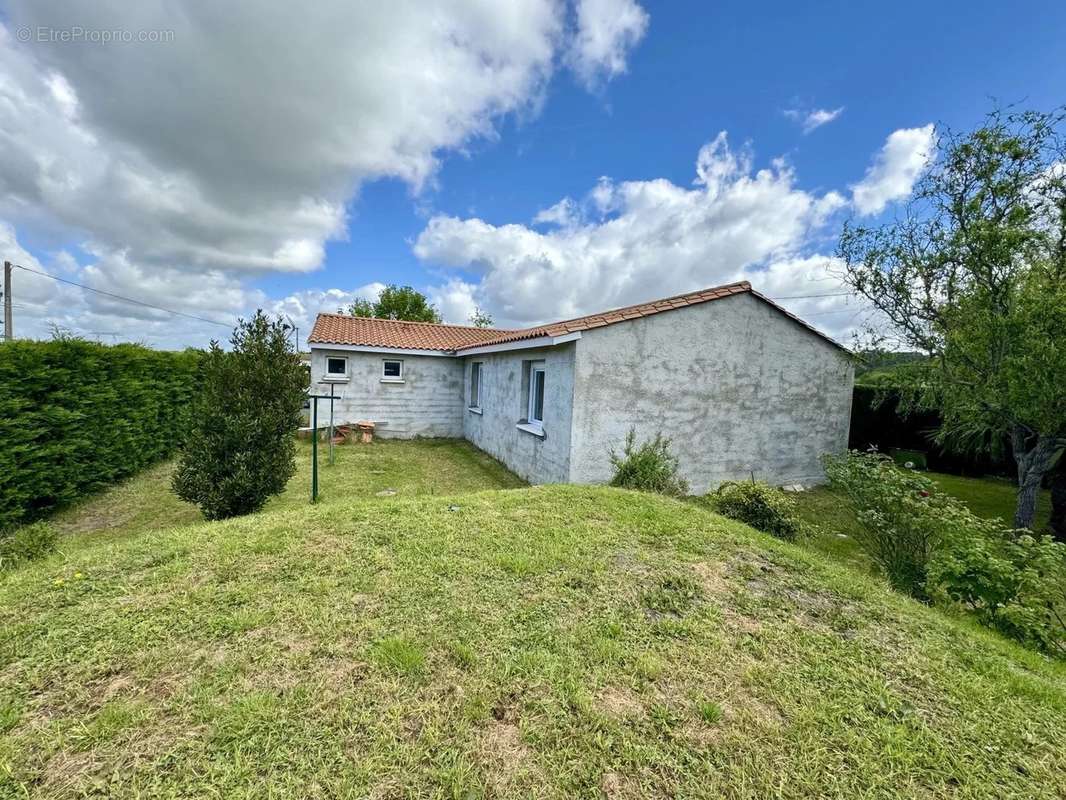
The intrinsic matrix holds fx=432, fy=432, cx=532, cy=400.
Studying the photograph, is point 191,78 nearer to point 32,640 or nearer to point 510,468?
point 32,640

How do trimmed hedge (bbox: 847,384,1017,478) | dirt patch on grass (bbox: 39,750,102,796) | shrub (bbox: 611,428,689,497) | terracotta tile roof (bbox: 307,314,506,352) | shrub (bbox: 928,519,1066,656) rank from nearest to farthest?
dirt patch on grass (bbox: 39,750,102,796)
shrub (bbox: 928,519,1066,656)
shrub (bbox: 611,428,689,497)
trimmed hedge (bbox: 847,384,1017,478)
terracotta tile roof (bbox: 307,314,506,352)

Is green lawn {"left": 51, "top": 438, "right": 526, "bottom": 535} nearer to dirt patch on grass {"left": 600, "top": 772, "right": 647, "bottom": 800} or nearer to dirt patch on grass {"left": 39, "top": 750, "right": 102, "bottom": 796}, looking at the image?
dirt patch on grass {"left": 39, "top": 750, "right": 102, "bottom": 796}

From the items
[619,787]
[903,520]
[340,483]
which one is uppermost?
[903,520]

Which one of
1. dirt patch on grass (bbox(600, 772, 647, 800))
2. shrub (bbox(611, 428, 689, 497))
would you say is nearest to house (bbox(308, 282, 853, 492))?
shrub (bbox(611, 428, 689, 497))

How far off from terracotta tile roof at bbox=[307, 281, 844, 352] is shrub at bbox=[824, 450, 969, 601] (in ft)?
15.2

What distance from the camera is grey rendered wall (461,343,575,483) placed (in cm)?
840

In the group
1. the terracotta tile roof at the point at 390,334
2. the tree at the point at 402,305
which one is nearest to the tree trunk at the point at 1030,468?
the terracotta tile roof at the point at 390,334

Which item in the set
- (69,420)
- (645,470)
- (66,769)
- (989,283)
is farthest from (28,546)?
(989,283)

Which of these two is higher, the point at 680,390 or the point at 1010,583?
the point at 680,390

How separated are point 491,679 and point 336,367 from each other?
14.1 m

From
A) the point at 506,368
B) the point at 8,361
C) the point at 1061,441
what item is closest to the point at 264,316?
the point at 8,361

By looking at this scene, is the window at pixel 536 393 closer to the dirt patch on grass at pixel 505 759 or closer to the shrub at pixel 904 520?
the shrub at pixel 904 520

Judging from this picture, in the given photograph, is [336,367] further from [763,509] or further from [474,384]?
[763,509]

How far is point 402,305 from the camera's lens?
41688 millimetres
